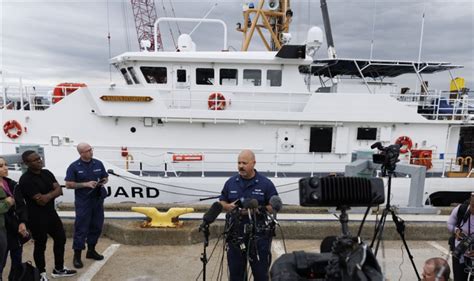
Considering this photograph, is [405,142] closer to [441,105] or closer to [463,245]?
[441,105]

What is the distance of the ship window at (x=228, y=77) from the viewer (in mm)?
8359

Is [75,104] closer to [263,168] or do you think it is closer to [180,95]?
[180,95]

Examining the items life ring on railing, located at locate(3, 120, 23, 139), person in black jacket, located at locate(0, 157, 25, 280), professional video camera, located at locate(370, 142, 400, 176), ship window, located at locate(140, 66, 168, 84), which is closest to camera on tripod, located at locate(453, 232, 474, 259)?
professional video camera, located at locate(370, 142, 400, 176)

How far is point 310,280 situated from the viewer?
133 centimetres

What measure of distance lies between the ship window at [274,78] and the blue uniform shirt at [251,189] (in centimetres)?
596

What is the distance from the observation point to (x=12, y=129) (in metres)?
7.81

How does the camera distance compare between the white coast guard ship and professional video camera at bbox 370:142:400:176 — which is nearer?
professional video camera at bbox 370:142:400:176

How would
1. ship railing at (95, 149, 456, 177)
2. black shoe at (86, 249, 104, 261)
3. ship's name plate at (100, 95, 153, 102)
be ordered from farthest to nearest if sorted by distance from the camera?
ship railing at (95, 149, 456, 177), ship's name plate at (100, 95, 153, 102), black shoe at (86, 249, 104, 261)

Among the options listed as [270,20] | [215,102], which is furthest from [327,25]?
[215,102]

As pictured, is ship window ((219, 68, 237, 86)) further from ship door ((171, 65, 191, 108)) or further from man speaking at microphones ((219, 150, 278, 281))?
man speaking at microphones ((219, 150, 278, 281))

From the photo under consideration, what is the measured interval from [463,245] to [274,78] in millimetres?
6352

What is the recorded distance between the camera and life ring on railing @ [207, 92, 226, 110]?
8.02 m

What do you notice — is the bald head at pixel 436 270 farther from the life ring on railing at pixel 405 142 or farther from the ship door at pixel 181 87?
the ship door at pixel 181 87

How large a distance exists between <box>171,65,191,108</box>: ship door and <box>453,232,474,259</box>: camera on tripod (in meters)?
6.75
